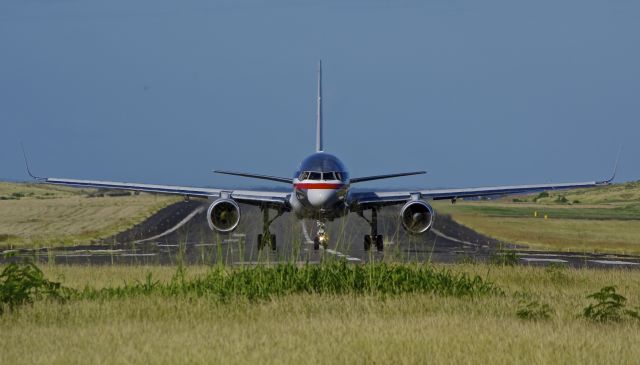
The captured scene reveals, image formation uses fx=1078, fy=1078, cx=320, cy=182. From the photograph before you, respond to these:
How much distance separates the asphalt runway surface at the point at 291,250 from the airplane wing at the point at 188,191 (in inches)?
65.9

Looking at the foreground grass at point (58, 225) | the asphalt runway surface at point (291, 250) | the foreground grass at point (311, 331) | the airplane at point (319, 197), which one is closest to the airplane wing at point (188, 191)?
the airplane at point (319, 197)

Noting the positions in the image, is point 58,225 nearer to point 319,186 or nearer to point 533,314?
point 319,186

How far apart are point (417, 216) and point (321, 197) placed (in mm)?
3654

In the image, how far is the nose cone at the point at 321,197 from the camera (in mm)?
36625

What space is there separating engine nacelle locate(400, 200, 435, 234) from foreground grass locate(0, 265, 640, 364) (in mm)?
18623

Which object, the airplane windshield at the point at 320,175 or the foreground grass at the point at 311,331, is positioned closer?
the foreground grass at the point at 311,331

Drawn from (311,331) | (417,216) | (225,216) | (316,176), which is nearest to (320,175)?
(316,176)

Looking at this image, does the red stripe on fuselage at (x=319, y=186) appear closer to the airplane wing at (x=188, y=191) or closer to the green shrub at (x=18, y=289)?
the airplane wing at (x=188, y=191)

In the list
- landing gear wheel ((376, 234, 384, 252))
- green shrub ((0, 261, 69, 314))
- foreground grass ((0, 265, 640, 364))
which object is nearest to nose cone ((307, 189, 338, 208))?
landing gear wheel ((376, 234, 384, 252))

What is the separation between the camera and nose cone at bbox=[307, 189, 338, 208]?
3662 cm

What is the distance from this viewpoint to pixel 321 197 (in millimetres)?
36656

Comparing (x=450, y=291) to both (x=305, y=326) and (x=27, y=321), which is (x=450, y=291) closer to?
(x=305, y=326)

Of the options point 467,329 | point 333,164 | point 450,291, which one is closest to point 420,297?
point 450,291

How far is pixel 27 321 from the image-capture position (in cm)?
1459
